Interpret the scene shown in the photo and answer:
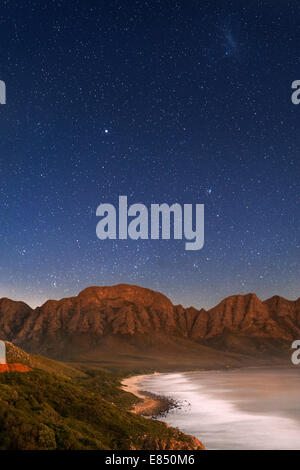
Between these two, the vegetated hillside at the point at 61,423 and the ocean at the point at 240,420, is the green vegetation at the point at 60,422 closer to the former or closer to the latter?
the vegetated hillside at the point at 61,423

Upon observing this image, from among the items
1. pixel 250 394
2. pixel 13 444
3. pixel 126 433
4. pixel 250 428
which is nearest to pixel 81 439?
pixel 13 444

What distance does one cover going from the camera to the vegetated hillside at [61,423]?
18.9 m

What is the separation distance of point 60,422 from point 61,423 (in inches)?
12.2

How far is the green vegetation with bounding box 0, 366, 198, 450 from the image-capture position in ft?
61.8

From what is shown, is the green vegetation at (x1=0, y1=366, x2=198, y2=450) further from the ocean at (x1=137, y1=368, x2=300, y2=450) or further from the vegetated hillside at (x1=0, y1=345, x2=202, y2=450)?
the ocean at (x1=137, y1=368, x2=300, y2=450)

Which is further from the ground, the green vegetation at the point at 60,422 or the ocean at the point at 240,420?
the green vegetation at the point at 60,422

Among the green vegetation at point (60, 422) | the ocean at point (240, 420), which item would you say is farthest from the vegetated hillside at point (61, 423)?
the ocean at point (240, 420)

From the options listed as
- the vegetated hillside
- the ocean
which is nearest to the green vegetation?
the vegetated hillside

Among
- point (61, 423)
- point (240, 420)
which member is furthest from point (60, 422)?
point (240, 420)

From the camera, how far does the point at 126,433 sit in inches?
1076

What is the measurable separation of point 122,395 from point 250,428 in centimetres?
2213

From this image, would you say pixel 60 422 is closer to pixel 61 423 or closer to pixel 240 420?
pixel 61 423
